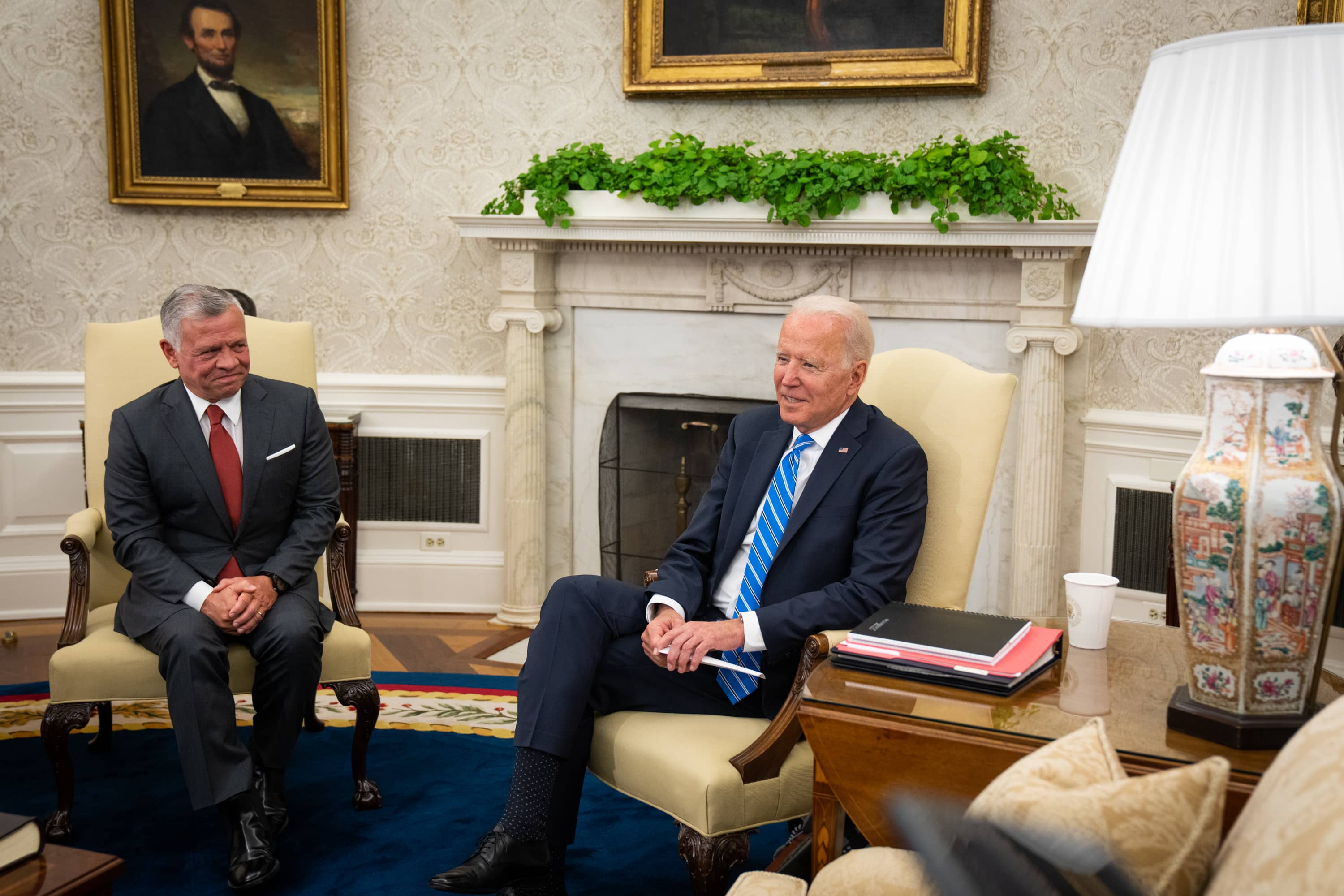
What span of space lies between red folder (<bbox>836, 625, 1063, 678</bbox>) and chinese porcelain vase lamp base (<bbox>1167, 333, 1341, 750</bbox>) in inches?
12.6

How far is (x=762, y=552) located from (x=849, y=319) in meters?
0.54

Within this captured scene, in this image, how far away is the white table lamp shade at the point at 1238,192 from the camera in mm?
1361

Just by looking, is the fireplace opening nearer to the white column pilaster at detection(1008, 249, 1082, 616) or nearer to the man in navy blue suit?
the white column pilaster at detection(1008, 249, 1082, 616)

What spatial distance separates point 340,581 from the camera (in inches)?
119

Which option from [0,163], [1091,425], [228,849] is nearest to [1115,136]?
[1091,425]

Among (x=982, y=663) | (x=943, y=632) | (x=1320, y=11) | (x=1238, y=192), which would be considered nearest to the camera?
(x=1238, y=192)

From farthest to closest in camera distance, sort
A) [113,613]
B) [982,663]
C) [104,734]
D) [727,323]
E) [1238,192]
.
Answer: [727,323] → [104,734] → [113,613] → [982,663] → [1238,192]

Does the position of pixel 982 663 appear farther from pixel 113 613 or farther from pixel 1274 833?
pixel 113 613

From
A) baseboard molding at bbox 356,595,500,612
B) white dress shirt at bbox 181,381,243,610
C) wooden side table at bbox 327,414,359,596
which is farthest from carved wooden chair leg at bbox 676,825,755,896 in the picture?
baseboard molding at bbox 356,595,500,612

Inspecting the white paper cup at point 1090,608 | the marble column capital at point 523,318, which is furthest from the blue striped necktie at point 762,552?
the marble column capital at point 523,318

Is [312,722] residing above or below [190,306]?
below

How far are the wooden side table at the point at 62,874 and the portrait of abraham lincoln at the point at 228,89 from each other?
3.50 m

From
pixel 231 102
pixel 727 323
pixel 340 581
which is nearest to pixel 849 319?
pixel 340 581

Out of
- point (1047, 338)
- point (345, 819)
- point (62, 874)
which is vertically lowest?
point (345, 819)
